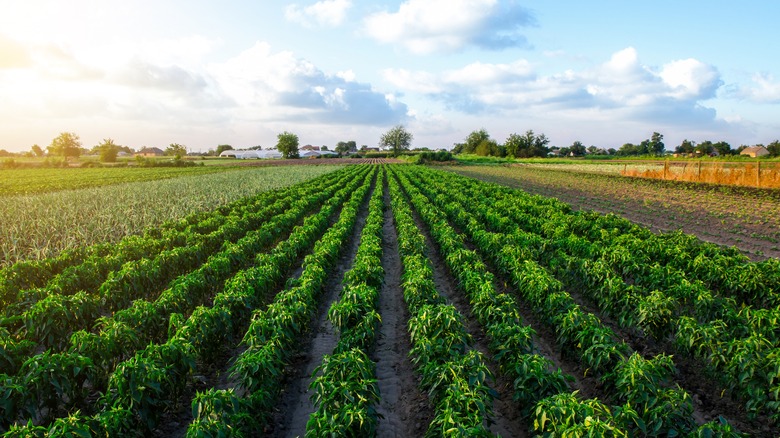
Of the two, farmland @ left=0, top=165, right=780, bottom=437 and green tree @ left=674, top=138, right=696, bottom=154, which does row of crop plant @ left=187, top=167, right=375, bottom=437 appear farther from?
green tree @ left=674, top=138, right=696, bottom=154

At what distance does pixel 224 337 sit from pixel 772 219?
2189cm

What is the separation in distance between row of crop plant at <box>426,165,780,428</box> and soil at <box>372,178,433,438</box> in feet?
12.4

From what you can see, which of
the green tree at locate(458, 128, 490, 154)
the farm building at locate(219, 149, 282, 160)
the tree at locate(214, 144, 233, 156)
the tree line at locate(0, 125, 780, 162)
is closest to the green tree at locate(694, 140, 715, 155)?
the tree line at locate(0, 125, 780, 162)

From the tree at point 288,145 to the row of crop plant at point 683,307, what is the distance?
411 feet

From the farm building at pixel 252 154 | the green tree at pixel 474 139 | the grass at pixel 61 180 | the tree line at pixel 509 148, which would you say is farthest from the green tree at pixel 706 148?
the farm building at pixel 252 154

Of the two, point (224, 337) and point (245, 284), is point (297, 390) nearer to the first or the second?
point (224, 337)

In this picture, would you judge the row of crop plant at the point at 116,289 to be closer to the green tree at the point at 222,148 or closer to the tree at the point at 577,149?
the tree at the point at 577,149

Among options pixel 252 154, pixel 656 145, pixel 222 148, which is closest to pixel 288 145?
pixel 252 154

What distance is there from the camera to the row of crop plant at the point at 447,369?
411 centimetres

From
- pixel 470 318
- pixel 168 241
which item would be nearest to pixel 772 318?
pixel 470 318

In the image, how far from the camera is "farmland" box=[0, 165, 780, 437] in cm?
443

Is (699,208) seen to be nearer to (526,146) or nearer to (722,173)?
(722,173)

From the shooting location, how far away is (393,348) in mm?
7547

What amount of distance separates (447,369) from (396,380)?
A: 1887mm
